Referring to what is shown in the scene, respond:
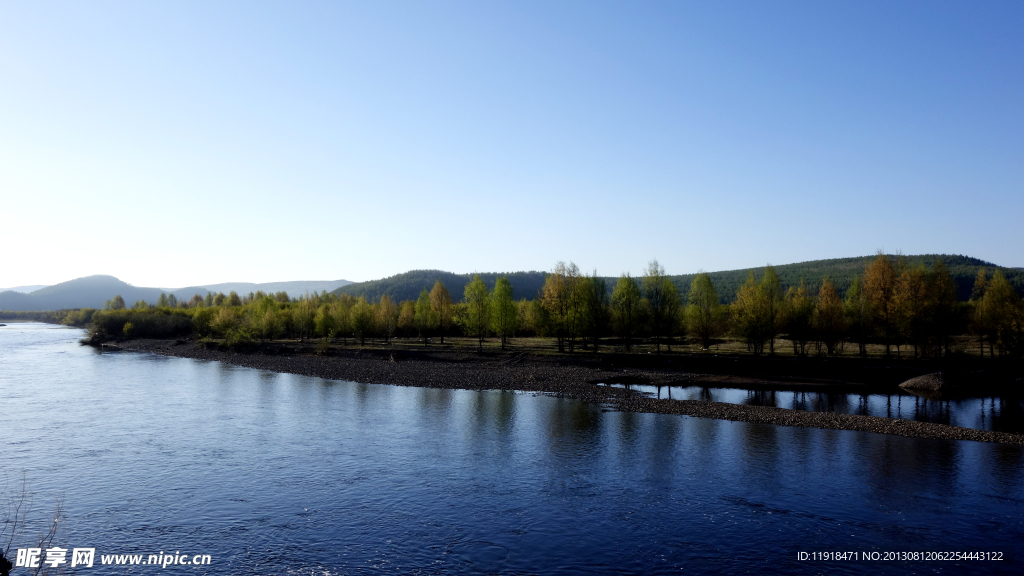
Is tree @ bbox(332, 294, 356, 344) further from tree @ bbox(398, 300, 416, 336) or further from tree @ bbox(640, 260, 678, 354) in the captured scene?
tree @ bbox(640, 260, 678, 354)

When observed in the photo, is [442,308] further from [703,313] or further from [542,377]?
[703,313]

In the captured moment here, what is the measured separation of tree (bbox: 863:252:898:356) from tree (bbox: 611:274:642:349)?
29.0 meters

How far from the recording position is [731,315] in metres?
80.8

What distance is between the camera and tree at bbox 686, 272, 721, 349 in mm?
77062

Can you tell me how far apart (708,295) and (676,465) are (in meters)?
57.4

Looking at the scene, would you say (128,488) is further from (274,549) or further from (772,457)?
(772,457)

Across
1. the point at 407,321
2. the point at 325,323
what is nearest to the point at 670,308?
the point at 407,321

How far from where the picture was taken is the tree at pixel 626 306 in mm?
81125

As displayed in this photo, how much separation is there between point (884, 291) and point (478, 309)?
53299 mm

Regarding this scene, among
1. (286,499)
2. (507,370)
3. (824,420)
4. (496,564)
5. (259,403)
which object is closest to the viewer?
(496,564)

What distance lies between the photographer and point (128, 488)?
76.8ft

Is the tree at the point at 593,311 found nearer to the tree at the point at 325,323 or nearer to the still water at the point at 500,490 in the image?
the still water at the point at 500,490

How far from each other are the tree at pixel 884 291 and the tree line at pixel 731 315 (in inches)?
4.8

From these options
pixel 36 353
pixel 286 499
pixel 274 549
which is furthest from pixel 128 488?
pixel 36 353
